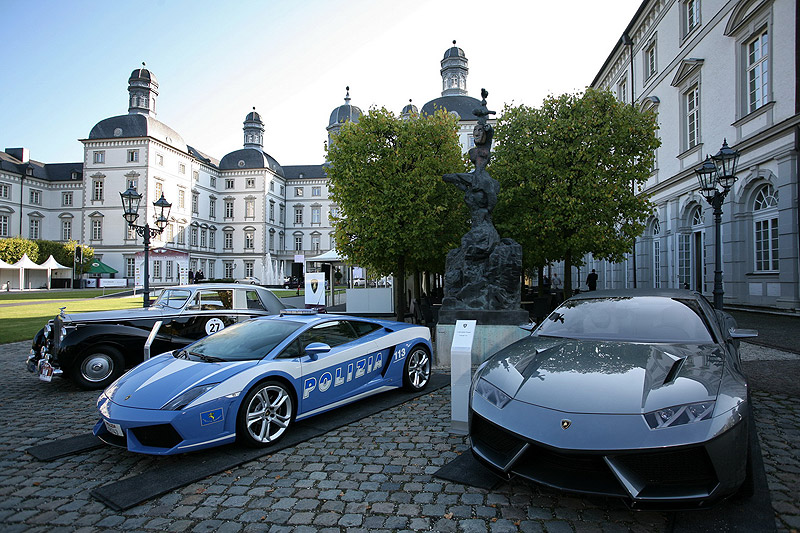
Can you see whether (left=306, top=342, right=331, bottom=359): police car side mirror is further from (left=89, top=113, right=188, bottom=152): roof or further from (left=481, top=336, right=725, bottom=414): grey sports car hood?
(left=89, top=113, right=188, bottom=152): roof

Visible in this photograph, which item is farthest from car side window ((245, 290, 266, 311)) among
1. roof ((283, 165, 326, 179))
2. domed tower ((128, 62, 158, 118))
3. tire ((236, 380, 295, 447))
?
roof ((283, 165, 326, 179))

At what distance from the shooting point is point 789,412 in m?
5.38

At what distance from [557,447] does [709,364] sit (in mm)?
1516

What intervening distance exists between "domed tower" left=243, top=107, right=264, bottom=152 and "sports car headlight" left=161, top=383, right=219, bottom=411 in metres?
86.5

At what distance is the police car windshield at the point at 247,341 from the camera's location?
4930 mm

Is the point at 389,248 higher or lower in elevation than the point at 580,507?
higher

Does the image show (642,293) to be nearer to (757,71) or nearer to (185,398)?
(185,398)

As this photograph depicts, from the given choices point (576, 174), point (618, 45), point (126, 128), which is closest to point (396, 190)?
point (576, 174)

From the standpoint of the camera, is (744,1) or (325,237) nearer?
(744,1)

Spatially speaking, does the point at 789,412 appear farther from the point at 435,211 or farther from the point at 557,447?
the point at 435,211

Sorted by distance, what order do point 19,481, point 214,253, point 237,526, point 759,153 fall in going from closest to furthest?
1. point 237,526
2. point 19,481
3. point 759,153
4. point 214,253

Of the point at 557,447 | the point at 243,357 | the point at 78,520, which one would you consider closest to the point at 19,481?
the point at 78,520

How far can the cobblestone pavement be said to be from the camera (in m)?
3.11

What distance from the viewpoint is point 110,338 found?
7.25m
